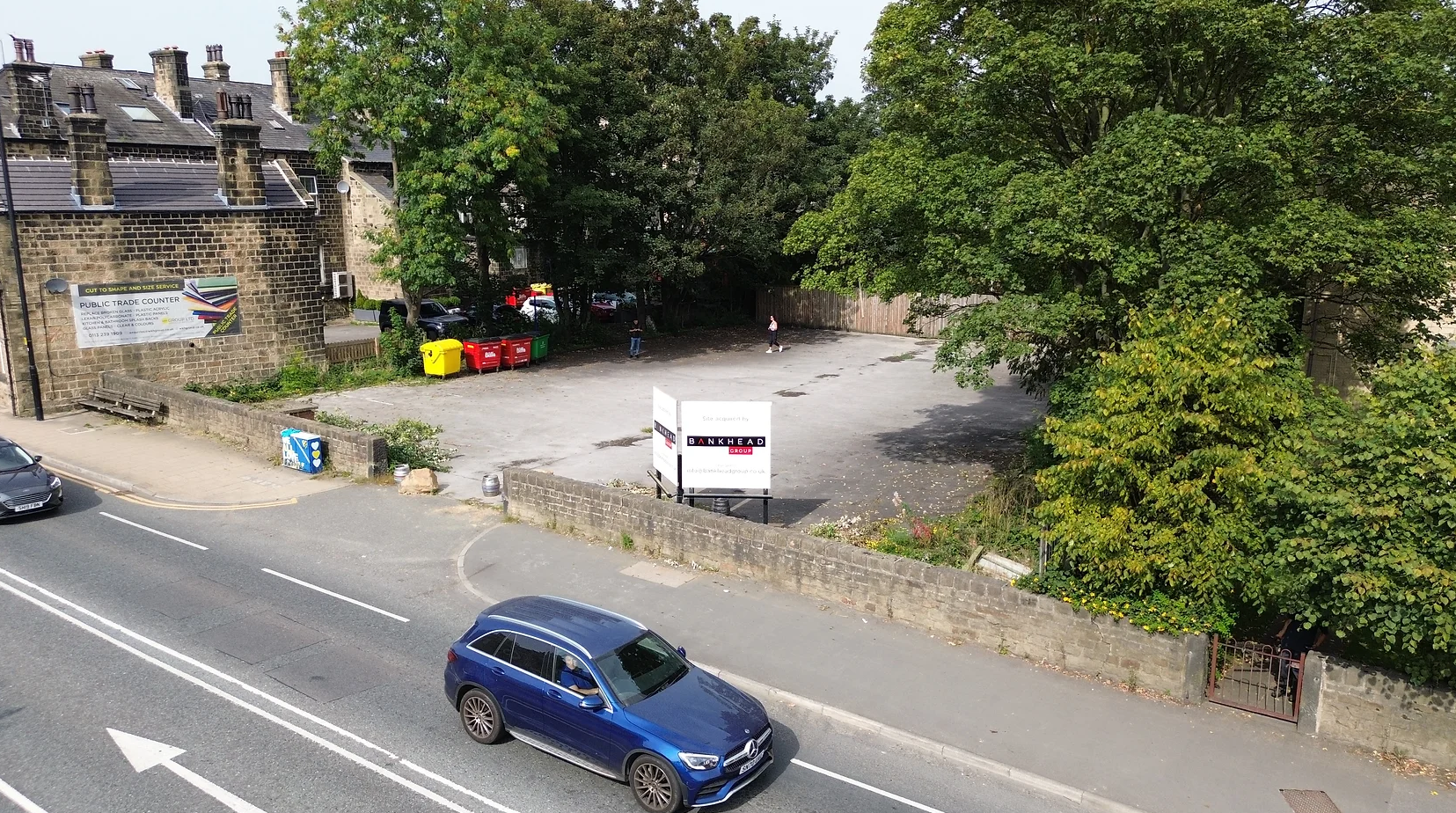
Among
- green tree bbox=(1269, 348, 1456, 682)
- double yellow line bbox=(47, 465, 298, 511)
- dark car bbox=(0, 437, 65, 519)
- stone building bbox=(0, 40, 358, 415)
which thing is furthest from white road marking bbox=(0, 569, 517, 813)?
stone building bbox=(0, 40, 358, 415)

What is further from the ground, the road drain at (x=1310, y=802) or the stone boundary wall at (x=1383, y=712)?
the stone boundary wall at (x=1383, y=712)

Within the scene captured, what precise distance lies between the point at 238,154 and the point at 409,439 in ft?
39.8

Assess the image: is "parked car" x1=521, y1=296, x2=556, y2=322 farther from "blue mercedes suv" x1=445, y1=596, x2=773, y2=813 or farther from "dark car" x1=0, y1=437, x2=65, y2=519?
"blue mercedes suv" x1=445, y1=596, x2=773, y2=813

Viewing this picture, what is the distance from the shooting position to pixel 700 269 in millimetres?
37250

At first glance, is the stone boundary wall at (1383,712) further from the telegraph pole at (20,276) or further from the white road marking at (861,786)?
the telegraph pole at (20,276)

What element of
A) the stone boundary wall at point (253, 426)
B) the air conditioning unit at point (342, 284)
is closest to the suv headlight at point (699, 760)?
the stone boundary wall at point (253, 426)

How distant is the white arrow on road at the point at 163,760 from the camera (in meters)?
9.26

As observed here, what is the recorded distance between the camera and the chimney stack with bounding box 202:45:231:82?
155ft

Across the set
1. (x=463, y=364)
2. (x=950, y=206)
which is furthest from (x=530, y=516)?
(x=463, y=364)

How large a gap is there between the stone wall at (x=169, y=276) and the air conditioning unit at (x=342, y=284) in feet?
56.4

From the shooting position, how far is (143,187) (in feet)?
89.8

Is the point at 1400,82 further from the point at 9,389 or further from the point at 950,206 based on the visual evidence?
the point at 9,389

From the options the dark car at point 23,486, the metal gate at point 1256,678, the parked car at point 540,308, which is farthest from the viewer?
the parked car at point 540,308

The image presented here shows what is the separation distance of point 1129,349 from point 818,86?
126 feet
